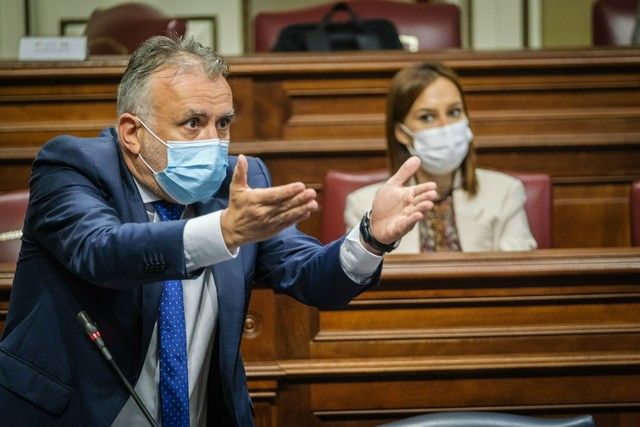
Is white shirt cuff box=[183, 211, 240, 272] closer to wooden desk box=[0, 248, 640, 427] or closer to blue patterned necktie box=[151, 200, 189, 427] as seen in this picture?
blue patterned necktie box=[151, 200, 189, 427]

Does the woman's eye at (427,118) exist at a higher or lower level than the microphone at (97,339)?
higher

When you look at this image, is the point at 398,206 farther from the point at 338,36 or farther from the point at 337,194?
the point at 338,36

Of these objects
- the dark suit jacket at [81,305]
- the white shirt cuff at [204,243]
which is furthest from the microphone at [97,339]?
the white shirt cuff at [204,243]

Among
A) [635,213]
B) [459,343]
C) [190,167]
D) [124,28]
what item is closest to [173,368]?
[190,167]

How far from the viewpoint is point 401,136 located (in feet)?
8.13

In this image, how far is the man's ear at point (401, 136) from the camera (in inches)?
97.3

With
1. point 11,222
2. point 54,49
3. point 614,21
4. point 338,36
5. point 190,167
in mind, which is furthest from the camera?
point 614,21

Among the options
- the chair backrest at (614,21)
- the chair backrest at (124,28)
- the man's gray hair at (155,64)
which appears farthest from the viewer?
the chair backrest at (614,21)

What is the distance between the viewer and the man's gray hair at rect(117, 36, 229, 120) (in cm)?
129

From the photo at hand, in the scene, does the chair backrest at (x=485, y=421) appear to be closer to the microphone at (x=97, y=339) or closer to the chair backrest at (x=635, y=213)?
the microphone at (x=97, y=339)

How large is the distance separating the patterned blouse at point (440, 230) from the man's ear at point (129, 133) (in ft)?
3.89

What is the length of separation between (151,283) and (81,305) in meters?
0.12

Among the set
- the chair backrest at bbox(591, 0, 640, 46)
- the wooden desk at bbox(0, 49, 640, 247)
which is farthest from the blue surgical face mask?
the chair backrest at bbox(591, 0, 640, 46)

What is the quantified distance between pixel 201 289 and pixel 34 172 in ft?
0.83
